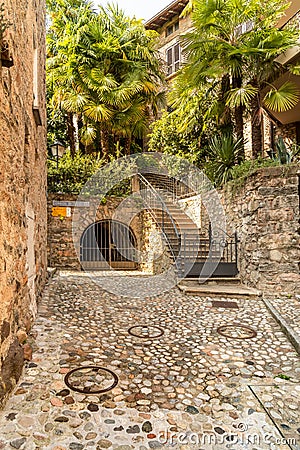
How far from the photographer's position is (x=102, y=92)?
1092 cm

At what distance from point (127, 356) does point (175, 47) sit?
15228mm

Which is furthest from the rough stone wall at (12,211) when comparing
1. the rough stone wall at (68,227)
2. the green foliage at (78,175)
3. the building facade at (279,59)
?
the green foliage at (78,175)

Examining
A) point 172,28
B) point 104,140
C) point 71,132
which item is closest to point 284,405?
point 104,140

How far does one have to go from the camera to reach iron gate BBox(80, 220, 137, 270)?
10664 mm

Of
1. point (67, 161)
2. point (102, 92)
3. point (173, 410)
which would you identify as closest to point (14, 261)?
point (173, 410)

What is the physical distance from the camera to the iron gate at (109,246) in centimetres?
1066

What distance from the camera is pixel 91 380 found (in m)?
2.83

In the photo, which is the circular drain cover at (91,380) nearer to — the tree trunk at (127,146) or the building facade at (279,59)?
the building facade at (279,59)

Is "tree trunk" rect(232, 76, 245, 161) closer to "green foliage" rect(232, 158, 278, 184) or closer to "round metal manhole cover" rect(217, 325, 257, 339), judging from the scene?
"green foliage" rect(232, 158, 278, 184)

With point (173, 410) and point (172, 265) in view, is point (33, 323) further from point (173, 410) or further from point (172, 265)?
point (172, 265)

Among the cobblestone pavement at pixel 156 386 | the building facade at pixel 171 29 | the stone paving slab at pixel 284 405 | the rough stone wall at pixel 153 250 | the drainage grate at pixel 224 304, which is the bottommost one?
the stone paving slab at pixel 284 405

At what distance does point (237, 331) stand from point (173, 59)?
14.4 metres

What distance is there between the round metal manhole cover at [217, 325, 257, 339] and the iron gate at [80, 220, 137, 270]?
21.8 feet

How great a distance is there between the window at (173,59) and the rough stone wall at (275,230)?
420 inches
